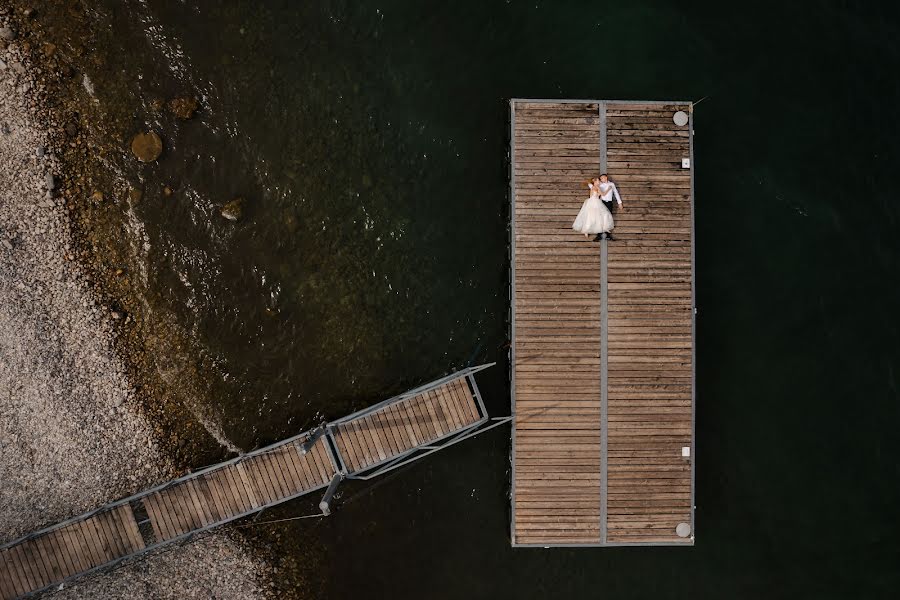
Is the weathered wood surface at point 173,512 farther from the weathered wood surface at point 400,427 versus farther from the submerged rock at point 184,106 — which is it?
the submerged rock at point 184,106

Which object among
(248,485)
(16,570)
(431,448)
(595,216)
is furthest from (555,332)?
(16,570)

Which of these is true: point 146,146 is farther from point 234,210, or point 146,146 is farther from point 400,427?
point 400,427

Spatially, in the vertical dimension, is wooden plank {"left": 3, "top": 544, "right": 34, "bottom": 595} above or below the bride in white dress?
below

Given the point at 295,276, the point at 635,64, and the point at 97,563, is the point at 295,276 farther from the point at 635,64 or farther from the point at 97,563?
the point at 635,64

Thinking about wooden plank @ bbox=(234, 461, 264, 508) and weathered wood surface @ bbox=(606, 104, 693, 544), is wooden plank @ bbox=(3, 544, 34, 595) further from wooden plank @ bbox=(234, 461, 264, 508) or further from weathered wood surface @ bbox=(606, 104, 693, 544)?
weathered wood surface @ bbox=(606, 104, 693, 544)

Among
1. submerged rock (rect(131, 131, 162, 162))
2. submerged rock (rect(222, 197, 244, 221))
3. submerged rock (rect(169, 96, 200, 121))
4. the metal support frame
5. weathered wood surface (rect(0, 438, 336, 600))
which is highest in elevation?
submerged rock (rect(169, 96, 200, 121))

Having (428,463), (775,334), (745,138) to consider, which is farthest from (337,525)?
(745,138)

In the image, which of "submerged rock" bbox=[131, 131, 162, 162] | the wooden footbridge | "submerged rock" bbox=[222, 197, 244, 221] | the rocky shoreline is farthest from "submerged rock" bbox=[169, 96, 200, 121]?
the wooden footbridge
